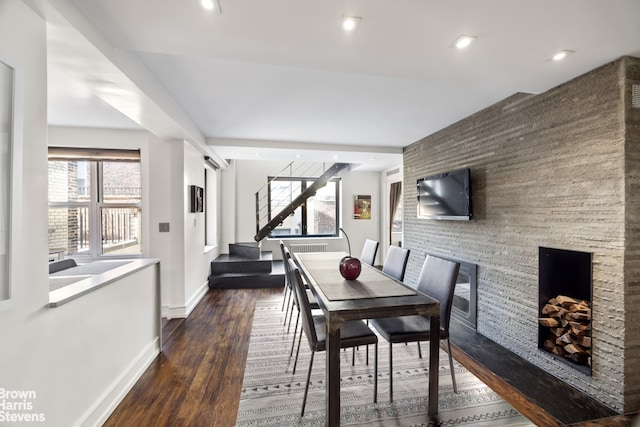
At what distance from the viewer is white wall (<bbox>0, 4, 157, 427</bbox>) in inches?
47.6

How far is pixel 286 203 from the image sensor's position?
6.75 m

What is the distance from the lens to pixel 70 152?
3.93 metres

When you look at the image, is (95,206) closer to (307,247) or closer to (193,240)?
(193,240)

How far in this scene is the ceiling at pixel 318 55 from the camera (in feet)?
4.60

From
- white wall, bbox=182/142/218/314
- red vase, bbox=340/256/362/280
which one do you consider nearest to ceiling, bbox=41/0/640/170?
white wall, bbox=182/142/218/314

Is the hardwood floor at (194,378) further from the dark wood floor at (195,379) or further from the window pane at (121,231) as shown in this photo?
the window pane at (121,231)

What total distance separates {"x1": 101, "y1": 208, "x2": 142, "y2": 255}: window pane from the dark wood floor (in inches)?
62.2

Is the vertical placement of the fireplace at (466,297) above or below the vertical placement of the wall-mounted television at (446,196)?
below

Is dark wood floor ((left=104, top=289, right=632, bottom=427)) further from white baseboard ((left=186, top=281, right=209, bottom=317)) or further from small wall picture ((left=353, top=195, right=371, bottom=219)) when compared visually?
small wall picture ((left=353, top=195, right=371, bottom=219))

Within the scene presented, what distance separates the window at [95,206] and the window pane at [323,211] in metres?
3.79

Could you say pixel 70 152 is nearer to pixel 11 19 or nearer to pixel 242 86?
pixel 242 86

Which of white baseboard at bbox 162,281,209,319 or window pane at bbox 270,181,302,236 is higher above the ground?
window pane at bbox 270,181,302,236

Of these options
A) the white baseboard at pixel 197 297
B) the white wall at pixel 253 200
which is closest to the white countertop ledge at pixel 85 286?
the white baseboard at pixel 197 297

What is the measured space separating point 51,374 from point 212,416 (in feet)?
3.16
